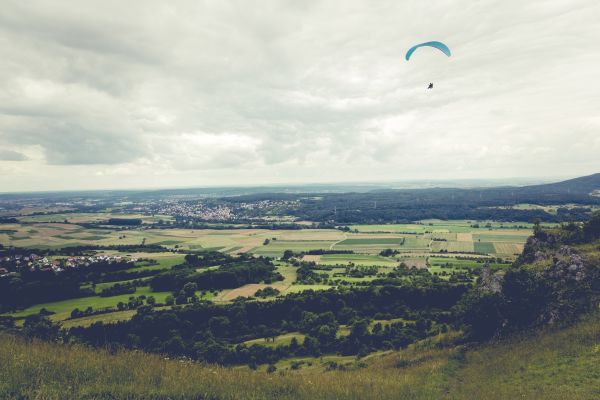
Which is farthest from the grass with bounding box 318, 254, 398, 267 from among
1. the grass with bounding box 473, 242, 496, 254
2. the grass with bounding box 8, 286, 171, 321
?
the grass with bounding box 8, 286, 171, 321

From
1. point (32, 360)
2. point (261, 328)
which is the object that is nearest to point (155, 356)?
point (32, 360)

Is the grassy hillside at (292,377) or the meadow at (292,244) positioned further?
the meadow at (292,244)

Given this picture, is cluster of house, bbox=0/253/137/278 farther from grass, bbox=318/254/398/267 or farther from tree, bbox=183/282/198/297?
grass, bbox=318/254/398/267

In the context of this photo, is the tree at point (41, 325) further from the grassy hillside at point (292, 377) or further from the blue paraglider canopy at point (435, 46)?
the blue paraglider canopy at point (435, 46)

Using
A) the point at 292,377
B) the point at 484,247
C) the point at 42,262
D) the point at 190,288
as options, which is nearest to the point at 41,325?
the point at 190,288

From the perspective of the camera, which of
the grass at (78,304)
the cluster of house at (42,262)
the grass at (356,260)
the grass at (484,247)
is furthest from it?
the grass at (484,247)

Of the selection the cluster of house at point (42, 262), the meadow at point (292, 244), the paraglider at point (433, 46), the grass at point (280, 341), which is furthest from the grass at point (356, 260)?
the paraglider at point (433, 46)

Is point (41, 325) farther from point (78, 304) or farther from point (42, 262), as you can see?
point (42, 262)
